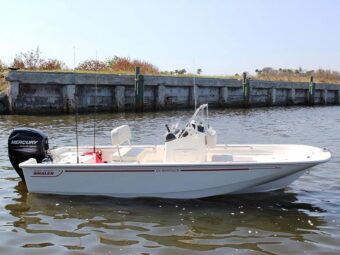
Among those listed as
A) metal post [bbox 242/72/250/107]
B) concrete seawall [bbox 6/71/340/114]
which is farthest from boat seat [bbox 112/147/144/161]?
metal post [bbox 242/72/250/107]

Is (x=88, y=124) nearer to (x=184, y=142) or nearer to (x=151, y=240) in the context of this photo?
(x=184, y=142)

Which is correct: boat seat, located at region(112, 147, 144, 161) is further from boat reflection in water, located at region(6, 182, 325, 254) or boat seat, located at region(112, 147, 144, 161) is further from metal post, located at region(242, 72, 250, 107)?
metal post, located at region(242, 72, 250, 107)

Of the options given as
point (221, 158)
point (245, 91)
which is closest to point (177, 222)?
point (221, 158)

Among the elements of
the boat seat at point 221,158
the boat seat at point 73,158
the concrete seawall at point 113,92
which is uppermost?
the concrete seawall at point 113,92

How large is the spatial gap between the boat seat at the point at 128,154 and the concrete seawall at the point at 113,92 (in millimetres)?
12925

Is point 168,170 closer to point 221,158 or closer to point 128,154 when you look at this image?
point 128,154

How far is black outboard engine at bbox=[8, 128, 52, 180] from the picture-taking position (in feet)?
28.0

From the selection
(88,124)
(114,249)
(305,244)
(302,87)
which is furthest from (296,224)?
(302,87)

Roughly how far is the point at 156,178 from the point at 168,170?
269 millimetres

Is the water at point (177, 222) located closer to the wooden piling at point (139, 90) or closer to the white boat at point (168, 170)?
the white boat at point (168, 170)

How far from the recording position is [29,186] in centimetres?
810

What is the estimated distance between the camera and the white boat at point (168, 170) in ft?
25.1

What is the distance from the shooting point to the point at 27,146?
855cm

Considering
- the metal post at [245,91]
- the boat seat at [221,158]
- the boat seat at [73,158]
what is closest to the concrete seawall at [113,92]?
the metal post at [245,91]
